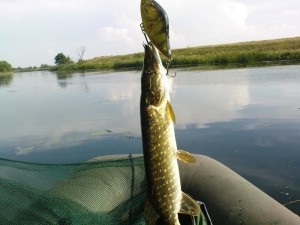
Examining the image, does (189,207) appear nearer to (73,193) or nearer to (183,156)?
(183,156)

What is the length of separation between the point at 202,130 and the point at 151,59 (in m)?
8.32

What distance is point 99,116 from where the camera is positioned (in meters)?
13.2

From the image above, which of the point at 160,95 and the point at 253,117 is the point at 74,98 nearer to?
the point at 253,117

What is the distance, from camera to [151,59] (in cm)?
167

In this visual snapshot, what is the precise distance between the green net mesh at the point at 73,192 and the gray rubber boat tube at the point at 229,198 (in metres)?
0.50

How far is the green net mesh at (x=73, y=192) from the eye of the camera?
2.97 meters

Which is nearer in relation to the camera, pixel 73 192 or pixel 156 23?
pixel 156 23

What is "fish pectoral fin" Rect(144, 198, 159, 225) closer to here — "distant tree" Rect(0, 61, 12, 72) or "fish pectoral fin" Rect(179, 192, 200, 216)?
"fish pectoral fin" Rect(179, 192, 200, 216)

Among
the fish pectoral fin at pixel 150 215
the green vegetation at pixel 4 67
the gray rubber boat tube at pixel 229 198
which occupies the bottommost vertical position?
the green vegetation at pixel 4 67

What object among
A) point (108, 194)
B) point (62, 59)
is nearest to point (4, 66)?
point (62, 59)

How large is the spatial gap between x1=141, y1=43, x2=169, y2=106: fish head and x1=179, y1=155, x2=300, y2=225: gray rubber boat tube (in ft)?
5.96

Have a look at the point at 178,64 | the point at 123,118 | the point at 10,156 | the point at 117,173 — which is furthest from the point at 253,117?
the point at 178,64

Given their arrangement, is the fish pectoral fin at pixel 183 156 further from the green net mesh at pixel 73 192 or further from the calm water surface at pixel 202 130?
the calm water surface at pixel 202 130

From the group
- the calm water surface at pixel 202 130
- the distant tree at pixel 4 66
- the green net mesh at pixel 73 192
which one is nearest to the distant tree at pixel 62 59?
the distant tree at pixel 4 66
